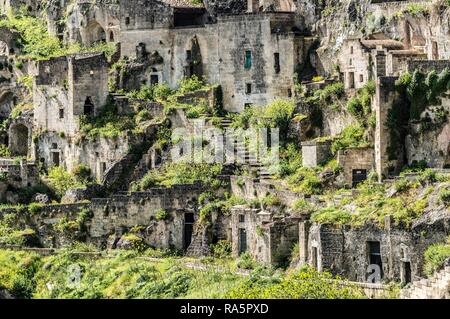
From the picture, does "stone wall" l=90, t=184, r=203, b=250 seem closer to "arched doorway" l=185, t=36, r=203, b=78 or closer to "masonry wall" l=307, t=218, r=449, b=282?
"masonry wall" l=307, t=218, r=449, b=282

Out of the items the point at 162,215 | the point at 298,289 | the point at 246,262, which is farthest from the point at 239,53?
the point at 298,289

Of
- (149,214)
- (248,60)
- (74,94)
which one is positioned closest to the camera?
(149,214)

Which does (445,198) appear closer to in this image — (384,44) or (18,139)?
(384,44)

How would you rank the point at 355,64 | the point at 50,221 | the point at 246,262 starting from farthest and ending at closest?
the point at 50,221
the point at 355,64
the point at 246,262

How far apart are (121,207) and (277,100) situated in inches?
356

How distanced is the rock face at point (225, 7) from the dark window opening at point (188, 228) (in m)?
13.3

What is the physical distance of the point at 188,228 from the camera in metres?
91.1

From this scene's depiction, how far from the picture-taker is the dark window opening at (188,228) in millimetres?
90875

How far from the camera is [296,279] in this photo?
77.1m

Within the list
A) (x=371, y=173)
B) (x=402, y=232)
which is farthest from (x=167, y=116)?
(x=402, y=232)

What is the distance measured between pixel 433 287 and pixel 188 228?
19772 mm

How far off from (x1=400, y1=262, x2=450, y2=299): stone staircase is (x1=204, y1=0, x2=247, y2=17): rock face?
2815cm

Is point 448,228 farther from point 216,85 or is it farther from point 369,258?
point 216,85

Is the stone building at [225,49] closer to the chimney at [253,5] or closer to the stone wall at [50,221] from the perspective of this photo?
the chimney at [253,5]
